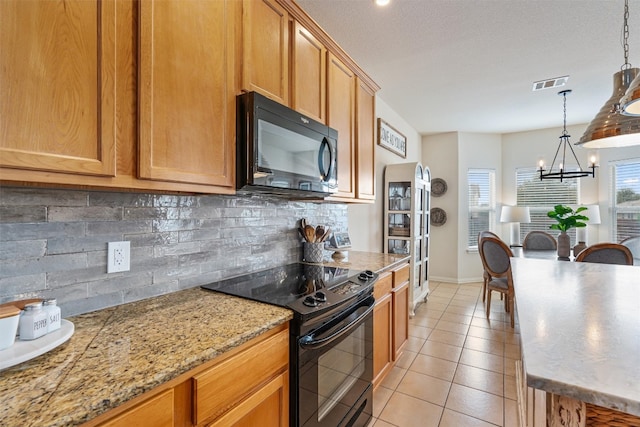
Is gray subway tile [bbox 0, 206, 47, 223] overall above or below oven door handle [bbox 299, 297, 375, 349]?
above

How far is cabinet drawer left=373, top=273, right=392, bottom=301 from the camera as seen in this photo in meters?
2.06

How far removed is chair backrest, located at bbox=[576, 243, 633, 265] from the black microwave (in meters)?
2.57

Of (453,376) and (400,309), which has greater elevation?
(400,309)

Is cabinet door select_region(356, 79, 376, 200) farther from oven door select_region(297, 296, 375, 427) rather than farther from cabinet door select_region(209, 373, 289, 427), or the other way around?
cabinet door select_region(209, 373, 289, 427)

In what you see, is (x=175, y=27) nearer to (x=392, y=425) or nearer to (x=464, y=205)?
(x=392, y=425)

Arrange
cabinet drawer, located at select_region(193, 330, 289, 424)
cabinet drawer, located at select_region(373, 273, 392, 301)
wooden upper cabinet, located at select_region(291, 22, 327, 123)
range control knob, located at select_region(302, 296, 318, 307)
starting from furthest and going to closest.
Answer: cabinet drawer, located at select_region(373, 273, 392, 301) → wooden upper cabinet, located at select_region(291, 22, 327, 123) → range control knob, located at select_region(302, 296, 318, 307) → cabinet drawer, located at select_region(193, 330, 289, 424)

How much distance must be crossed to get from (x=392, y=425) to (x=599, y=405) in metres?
1.57

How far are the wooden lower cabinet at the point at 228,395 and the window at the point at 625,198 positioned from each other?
18.3 feet

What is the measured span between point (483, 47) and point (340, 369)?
2.75m

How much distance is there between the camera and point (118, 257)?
1.25 metres

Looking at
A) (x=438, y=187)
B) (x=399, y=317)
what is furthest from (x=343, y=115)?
(x=438, y=187)

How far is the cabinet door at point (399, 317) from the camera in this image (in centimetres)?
241

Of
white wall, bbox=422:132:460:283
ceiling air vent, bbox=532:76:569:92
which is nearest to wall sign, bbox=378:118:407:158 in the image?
white wall, bbox=422:132:460:283

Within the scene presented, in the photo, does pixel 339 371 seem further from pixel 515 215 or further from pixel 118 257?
pixel 515 215
